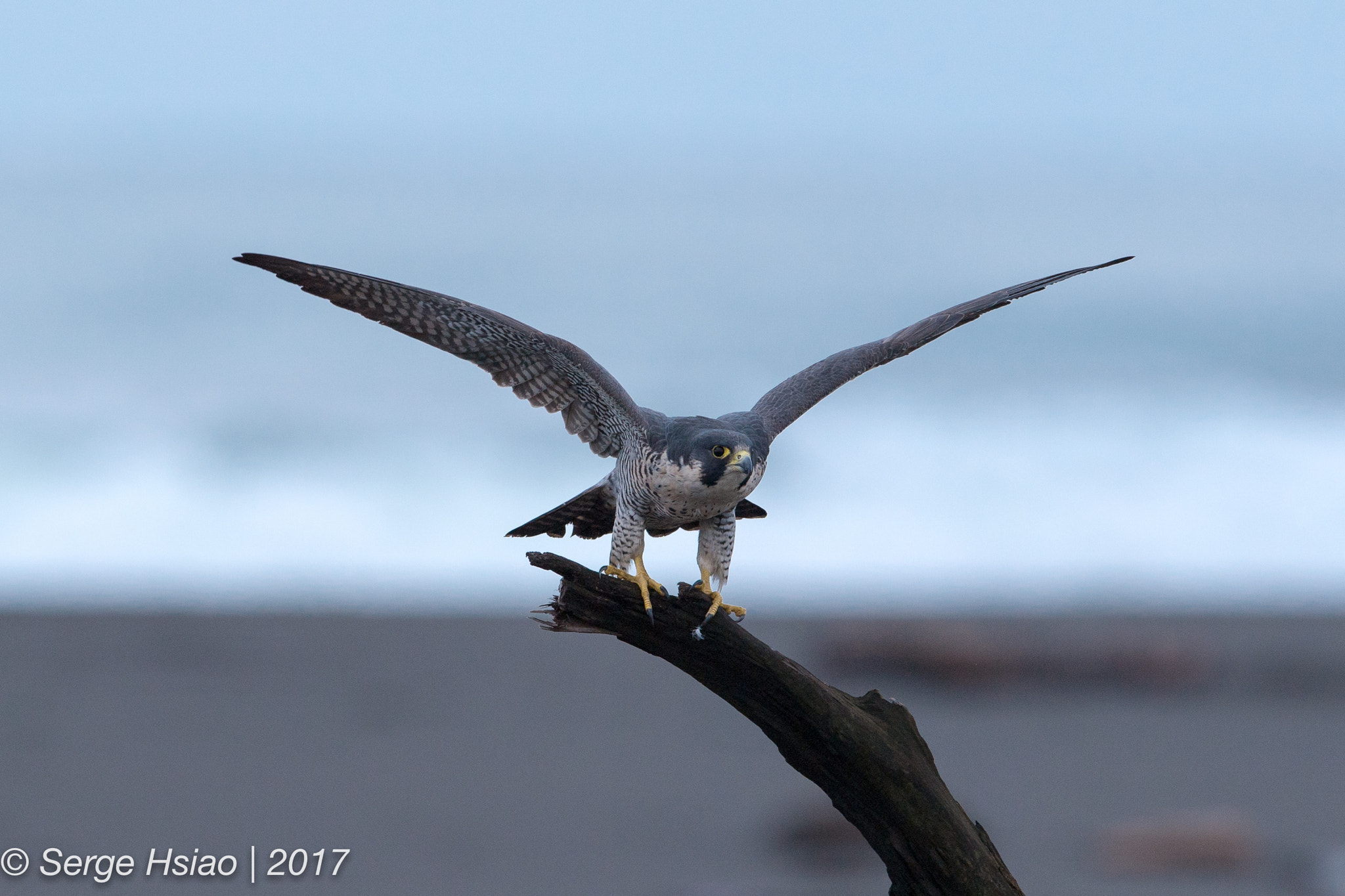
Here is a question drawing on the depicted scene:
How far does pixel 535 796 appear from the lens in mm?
16250

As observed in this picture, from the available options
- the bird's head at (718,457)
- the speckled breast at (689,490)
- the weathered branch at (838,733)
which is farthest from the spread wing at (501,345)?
the weathered branch at (838,733)

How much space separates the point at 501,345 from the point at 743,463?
1.41 m

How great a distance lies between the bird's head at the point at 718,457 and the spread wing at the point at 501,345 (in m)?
0.56

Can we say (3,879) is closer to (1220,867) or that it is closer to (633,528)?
(633,528)

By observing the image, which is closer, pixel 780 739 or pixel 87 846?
pixel 780 739

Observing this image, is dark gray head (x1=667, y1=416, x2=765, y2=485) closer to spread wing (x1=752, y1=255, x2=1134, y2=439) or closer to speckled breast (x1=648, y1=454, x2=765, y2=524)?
speckled breast (x1=648, y1=454, x2=765, y2=524)

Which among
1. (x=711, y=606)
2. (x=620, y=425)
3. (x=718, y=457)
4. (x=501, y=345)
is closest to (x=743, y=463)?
(x=718, y=457)

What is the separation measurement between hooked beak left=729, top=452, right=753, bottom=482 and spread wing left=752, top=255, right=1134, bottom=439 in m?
0.87

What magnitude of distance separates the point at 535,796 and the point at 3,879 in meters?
6.18

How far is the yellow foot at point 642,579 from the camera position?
5.06 m

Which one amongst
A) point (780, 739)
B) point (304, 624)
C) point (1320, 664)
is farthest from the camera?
point (304, 624)

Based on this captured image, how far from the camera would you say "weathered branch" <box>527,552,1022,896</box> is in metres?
4.83

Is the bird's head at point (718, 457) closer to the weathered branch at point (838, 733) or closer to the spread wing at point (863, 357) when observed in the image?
the weathered branch at point (838, 733)

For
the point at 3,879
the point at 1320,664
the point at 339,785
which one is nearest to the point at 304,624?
the point at 339,785
